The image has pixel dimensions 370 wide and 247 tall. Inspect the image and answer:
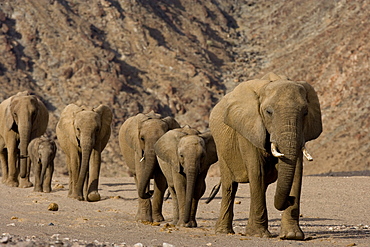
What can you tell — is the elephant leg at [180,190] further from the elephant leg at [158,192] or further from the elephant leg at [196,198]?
the elephant leg at [158,192]

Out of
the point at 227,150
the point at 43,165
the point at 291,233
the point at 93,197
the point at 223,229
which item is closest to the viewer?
the point at 291,233

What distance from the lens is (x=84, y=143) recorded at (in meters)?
16.9

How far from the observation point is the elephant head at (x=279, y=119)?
28.9 feet

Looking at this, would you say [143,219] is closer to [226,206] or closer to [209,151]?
[209,151]

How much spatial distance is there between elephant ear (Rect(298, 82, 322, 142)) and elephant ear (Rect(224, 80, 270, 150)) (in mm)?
606

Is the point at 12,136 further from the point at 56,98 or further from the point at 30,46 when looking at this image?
the point at 30,46

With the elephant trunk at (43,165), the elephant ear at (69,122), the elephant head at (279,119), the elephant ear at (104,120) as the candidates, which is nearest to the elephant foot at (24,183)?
the elephant trunk at (43,165)

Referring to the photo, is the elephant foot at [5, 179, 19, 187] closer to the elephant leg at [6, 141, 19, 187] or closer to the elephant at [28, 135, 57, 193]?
the elephant leg at [6, 141, 19, 187]

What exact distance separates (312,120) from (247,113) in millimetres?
897

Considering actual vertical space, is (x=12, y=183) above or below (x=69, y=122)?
below

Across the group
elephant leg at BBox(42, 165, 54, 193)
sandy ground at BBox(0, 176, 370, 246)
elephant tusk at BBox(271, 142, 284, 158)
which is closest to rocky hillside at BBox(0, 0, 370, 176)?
sandy ground at BBox(0, 176, 370, 246)

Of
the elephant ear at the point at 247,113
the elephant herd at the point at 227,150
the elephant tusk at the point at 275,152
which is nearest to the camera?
the elephant tusk at the point at 275,152

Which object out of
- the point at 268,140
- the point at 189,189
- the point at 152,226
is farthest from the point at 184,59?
the point at 268,140

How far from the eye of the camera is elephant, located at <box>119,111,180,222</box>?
13.2 m
